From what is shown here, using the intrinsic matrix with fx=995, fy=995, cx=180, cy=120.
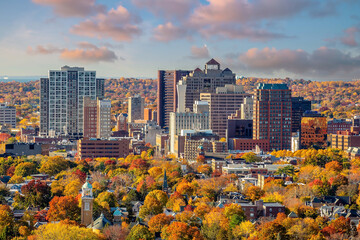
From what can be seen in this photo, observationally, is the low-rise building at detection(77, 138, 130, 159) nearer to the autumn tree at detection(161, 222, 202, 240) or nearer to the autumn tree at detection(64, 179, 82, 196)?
the autumn tree at detection(64, 179, 82, 196)

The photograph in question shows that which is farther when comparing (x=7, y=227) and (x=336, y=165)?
(x=336, y=165)

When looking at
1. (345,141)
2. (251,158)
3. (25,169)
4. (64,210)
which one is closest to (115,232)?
(64,210)

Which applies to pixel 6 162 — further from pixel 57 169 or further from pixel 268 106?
pixel 268 106

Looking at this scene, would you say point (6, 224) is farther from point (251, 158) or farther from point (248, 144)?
point (248, 144)

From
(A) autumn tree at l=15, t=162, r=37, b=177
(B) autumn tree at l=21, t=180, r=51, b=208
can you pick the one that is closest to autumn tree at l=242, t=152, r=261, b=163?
(A) autumn tree at l=15, t=162, r=37, b=177

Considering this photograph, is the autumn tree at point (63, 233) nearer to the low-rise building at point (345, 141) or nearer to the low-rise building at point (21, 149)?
the low-rise building at point (21, 149)

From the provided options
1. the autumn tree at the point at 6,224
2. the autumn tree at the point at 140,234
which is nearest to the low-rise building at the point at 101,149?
the autumn tree at the point at 6,224

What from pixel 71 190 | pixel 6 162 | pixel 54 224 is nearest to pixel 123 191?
pixel 71 190

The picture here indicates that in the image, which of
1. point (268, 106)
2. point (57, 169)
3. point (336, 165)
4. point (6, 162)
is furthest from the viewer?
point (268, 106)
